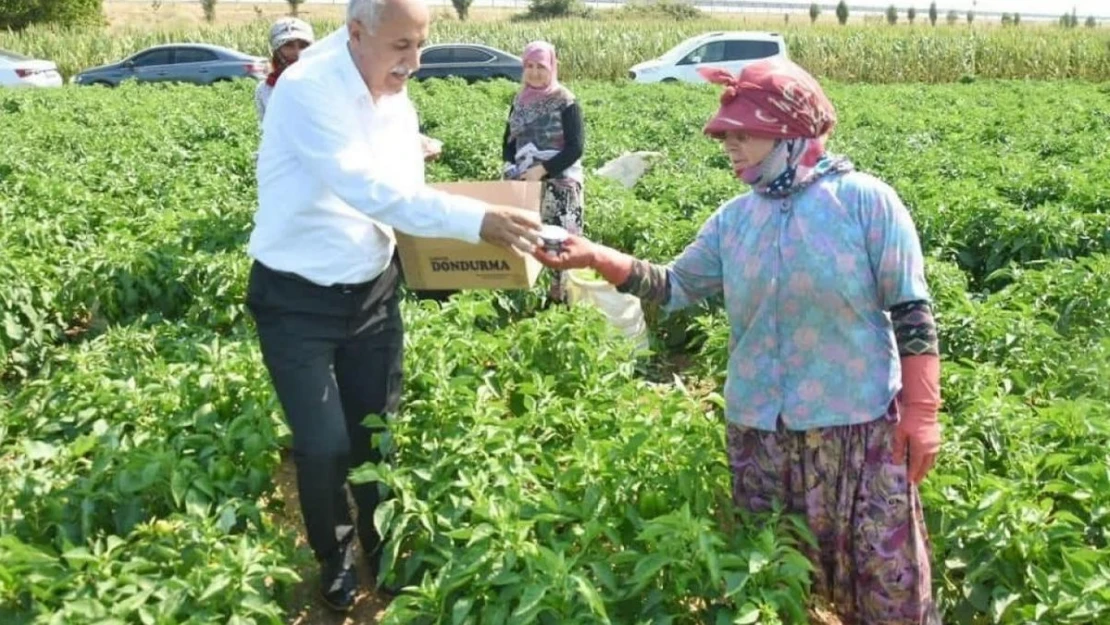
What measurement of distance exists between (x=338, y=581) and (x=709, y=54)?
2109 cm

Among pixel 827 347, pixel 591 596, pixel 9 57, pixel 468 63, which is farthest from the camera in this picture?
pixel 9 57

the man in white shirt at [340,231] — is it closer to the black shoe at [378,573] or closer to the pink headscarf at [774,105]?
the black shoe at [378,573]

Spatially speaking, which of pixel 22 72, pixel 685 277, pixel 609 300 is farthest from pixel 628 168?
pixel 22 72

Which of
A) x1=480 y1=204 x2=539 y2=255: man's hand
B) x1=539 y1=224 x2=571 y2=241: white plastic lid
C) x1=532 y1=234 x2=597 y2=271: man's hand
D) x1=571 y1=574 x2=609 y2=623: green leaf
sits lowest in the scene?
x1=571 y1=574 x2=609 y2=623: green leaf

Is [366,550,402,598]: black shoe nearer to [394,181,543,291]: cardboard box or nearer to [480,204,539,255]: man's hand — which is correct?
[394,181,543,291]: cardboard box

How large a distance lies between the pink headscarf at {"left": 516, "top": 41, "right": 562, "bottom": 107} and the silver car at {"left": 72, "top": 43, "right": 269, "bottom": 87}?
17233 millimetres

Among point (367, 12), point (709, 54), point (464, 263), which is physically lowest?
point (709, 54)

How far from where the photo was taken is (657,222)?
648 centimetres

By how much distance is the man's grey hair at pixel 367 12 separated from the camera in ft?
8.76

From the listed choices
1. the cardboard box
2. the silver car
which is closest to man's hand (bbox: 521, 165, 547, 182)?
the cardboard box

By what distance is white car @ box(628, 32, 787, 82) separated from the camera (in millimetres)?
22359

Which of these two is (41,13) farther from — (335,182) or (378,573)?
(335,182)

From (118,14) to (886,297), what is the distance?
55.0m

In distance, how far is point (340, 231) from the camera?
2947mm
